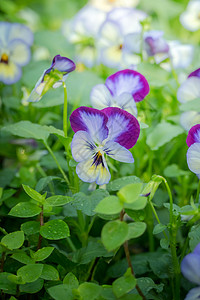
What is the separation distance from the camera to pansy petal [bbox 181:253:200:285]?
21.9 inches

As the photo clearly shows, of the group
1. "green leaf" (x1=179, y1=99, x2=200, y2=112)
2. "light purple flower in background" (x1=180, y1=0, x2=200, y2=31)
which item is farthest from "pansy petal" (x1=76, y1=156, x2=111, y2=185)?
"light purple flower in background" (x1=180, y1=0, x2=200, y2=31)

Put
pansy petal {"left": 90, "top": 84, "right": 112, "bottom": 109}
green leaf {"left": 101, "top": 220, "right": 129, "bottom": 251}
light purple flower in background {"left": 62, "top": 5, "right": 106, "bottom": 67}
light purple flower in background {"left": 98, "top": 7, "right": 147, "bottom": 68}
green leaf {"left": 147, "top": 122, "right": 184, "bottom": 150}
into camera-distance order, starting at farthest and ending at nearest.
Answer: light purple flower in background {"left": 62, "top": 5, "right": 106, "bottom": 67} → light purple flower in background {"left": 98, "top": 7, "right": 147, "bottom": 68} → green leaf {"left": 147, "top": 122, "right": 184, "bottom": 150} → pansy petal {"left": 90, "top": 84, "right": 112, "bottom": 109} → green leaf {"left": 101, "top": 220, "right": 129, "bottom": 251}

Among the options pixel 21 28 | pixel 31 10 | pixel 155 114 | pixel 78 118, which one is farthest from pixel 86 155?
pixel 31 10

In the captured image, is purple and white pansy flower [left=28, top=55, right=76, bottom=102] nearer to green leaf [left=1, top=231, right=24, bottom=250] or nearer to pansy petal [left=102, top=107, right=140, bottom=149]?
pansy petal [left=102, top=107, right=140, bottom=149]

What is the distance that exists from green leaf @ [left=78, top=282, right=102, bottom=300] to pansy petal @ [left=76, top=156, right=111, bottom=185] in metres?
0.17

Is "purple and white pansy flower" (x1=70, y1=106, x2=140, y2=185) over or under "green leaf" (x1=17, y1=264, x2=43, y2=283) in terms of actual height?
over

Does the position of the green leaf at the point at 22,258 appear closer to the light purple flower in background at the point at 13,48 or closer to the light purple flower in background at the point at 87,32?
the light purple flower in background at the point at 13,48

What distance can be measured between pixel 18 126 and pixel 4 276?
0.34 m

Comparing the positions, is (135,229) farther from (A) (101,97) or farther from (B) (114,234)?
(A) (101,97)

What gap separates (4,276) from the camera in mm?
646

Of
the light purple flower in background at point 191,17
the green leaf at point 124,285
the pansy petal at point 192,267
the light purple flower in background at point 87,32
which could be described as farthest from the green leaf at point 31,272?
the light purple flower in background at point 191,17

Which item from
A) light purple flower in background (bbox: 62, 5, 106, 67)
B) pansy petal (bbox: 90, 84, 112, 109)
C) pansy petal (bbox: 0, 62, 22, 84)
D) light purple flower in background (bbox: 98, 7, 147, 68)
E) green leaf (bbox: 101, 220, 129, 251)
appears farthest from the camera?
light purple flower in background (bbox: 62, 5, 106, 67)

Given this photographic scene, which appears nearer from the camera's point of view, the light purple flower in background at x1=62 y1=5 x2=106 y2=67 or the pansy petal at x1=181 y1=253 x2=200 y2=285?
the pansy petal at x1=181 y1=253 x2=200 y2=285

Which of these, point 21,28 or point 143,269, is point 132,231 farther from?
point 21,28
